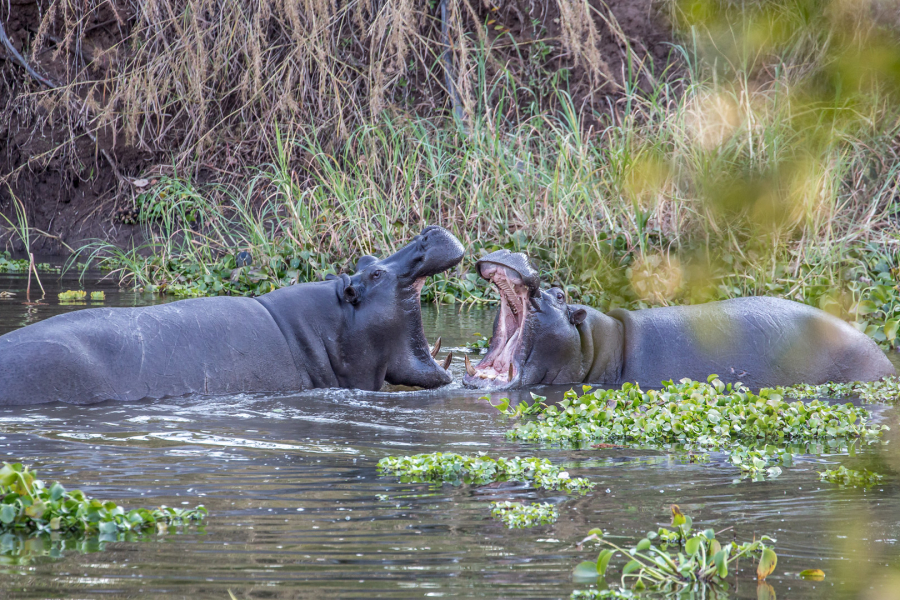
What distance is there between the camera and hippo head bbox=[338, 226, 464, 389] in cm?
625

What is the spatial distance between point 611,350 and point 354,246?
5093 mm

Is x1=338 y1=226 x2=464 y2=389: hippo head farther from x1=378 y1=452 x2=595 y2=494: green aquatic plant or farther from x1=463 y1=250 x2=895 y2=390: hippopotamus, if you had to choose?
x1=378 y1=452 x2=595 y2=494: green aquatic plant

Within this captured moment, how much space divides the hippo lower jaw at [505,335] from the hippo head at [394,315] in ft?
0.82

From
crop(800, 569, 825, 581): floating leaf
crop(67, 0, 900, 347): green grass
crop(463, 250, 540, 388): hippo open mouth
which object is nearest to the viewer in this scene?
crop(800, 569, 825, 581): floating leaf

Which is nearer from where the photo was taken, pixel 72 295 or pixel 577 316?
pixel 577 316

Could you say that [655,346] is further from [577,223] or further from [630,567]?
[630,567]

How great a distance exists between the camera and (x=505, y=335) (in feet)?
21.7

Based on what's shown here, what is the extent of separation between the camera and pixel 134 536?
2877 mm

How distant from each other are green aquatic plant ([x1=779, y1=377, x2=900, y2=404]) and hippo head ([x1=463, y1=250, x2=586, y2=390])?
132cm

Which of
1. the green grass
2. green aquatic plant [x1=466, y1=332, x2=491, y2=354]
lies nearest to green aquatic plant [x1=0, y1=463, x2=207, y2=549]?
the green grass

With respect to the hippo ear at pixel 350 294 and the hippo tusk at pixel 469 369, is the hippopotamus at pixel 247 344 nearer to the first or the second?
the hippo ear at pixel 350 294

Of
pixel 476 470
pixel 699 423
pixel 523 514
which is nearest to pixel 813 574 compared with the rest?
pixel 523 514

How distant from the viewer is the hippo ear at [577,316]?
645 centimetres

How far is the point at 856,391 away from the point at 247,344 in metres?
3.47
